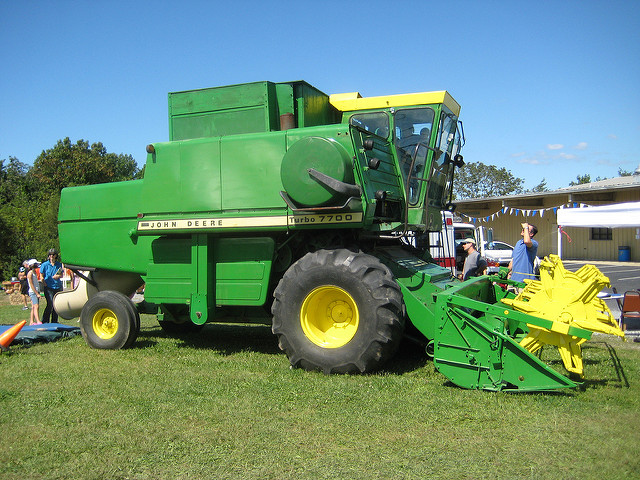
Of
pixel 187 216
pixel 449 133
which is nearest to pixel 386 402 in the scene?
pixel 187 216

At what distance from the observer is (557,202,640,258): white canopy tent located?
49.0 feet

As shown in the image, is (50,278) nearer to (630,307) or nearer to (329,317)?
(329,317)

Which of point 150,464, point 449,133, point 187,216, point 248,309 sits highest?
point 449,133

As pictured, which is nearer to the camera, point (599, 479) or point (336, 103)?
point (599, 479)

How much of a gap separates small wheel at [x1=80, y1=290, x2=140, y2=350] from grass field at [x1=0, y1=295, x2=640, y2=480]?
3.00 ft

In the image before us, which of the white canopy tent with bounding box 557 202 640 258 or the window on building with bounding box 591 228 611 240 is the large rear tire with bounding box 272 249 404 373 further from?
the window on building with bounding box 591 228 611 240

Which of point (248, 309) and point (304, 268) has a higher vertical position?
point (304, 268)

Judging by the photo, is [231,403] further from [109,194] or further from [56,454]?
[109,194]

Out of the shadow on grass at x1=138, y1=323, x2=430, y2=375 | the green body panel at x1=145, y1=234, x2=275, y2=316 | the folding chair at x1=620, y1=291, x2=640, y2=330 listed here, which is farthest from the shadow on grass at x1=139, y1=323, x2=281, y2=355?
the folding chair at x1=620, y1=291, x2=640, y2=330

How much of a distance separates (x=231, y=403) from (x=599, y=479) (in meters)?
3.25

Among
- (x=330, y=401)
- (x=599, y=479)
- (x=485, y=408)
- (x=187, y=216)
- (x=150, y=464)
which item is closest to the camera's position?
(x=599, y=479)

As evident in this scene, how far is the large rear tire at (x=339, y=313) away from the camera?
6.19m

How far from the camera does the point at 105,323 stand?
28.0 feet

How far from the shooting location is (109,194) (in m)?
8.62
